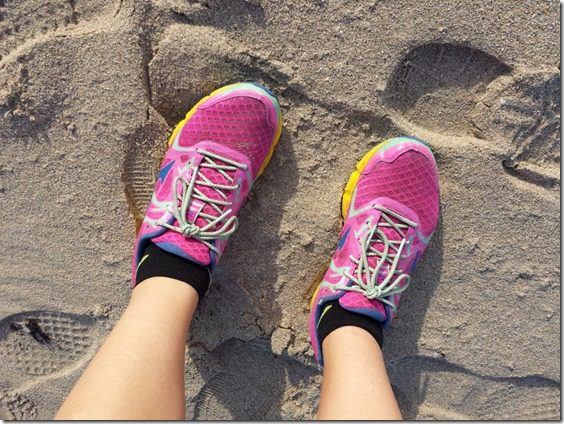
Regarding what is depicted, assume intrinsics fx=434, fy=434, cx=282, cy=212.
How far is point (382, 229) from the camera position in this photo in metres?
1.33

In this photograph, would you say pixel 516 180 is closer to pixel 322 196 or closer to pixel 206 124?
pixel 322 196

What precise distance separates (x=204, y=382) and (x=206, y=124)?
847 millimetres

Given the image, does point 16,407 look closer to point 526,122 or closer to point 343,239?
point 343,239

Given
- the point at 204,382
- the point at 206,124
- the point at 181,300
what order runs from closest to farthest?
the point at 181,300, the point at 206,124, the point at 204,382

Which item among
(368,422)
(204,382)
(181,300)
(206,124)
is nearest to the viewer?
(368,422)

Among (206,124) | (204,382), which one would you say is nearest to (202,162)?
(206,124)

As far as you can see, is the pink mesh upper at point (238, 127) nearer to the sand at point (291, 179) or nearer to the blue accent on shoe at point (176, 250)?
the sand at point (291, 179)

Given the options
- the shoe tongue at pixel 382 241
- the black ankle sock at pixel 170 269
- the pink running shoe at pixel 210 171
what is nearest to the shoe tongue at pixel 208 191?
the pink running shoe at pixel 210 171

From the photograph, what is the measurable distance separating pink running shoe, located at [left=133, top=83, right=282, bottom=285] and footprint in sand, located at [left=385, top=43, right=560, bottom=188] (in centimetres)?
39

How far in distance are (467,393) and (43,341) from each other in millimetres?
1435

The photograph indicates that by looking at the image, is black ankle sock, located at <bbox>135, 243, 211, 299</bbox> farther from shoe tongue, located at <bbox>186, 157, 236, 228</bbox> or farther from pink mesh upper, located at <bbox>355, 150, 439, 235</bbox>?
pink mesh upper, located at <bbox>355, 150, 439, 235</bbox>

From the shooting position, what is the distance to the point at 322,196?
4.32 feet

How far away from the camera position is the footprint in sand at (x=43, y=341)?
4.69 ft

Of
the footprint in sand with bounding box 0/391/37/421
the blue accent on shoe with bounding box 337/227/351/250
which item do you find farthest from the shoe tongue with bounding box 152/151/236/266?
the footprint in sand with bounding box 0/391/37/421
